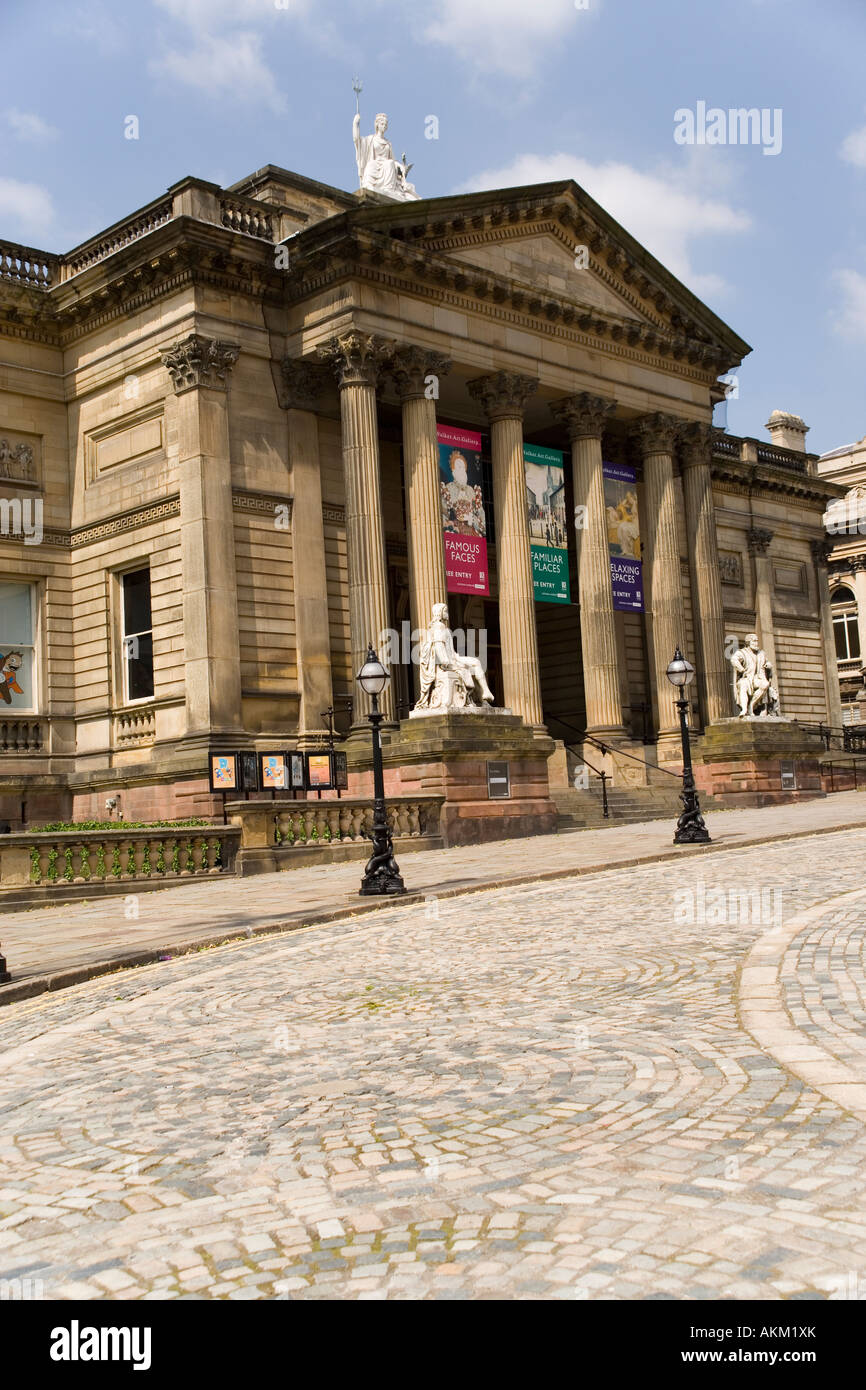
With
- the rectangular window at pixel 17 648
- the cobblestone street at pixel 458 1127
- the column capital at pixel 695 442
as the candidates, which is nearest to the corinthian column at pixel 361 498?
the rectangular window at pixel 17 648

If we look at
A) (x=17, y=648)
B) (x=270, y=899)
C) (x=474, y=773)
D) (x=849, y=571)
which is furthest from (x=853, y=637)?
(x=270, y=899)

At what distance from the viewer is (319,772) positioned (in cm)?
2706

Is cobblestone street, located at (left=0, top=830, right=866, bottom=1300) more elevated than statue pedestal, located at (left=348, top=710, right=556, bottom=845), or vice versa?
statue pedestal, located at (left=348, top=710, right=556, bottom=845)

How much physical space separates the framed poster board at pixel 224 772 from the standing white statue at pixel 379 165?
1665 centimetres

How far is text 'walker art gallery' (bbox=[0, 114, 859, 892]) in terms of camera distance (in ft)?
95.3

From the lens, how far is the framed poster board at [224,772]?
2598cm

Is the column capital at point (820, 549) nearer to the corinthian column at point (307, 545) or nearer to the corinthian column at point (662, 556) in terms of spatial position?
the corinthian column at point (662, 556)

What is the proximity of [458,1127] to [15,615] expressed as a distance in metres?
28.8

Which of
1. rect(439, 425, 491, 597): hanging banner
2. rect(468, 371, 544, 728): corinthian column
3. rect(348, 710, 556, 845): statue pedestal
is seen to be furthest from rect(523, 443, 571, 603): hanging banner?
rect(348, 710, 556, 845): statue pedestal

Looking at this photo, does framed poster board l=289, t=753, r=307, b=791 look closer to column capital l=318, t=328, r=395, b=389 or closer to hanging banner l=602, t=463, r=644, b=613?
column capital l=318, t=328, r=395, b=389

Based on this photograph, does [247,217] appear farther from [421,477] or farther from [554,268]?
[554,268]

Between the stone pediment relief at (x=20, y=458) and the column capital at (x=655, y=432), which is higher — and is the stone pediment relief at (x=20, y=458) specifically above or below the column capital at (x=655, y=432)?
below

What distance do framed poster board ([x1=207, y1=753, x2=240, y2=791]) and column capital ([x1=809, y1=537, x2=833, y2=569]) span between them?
34.9 m
